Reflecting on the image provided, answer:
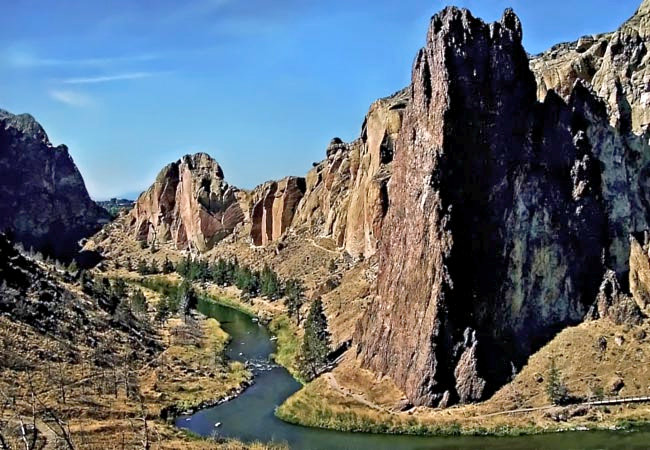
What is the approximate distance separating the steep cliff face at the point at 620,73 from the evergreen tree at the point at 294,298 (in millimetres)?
56888

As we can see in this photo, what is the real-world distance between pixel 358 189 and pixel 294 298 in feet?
115

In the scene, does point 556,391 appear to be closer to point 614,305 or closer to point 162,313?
point 614,305

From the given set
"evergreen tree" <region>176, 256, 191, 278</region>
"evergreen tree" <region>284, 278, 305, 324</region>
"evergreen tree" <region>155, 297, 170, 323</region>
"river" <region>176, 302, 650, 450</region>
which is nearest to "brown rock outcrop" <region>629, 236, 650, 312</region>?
"river" <region>176, 302, 650, 450</region>

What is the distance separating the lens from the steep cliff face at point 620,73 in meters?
82.9

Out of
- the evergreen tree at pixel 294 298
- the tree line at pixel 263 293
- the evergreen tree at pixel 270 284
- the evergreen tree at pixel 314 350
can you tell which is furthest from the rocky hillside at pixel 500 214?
the evergreen tree at pixel 270 284

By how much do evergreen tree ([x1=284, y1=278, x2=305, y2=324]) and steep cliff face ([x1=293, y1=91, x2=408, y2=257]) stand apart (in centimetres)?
1411

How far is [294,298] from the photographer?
12925 cm

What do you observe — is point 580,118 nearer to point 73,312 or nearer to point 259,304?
point 73,312

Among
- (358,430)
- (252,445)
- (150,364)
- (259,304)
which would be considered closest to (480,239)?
(358,430)

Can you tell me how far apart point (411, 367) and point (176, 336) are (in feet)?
149

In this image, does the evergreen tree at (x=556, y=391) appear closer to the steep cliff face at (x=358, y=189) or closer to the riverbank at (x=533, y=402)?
the riverbank at (x=533, y=402)

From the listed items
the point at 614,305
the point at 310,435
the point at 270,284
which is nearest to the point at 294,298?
the point at 270,284

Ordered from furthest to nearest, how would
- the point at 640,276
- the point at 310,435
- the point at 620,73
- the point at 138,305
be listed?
1. the point at 138,305
2. the point at 620,73
3. the point at 640,276
4. the point at 310,435

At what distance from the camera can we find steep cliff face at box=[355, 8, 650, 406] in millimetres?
75125
